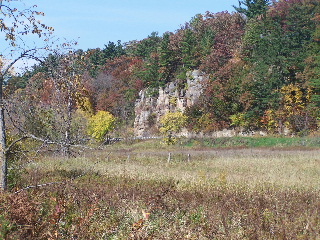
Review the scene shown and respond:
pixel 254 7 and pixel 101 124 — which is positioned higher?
pixel 254 7

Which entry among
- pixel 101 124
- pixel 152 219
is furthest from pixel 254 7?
pixel 152 219

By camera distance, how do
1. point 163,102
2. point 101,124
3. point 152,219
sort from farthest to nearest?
point 163,102 < point 101,124 < point 152,219

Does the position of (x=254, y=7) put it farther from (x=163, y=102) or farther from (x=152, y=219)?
(x=152, y=219)

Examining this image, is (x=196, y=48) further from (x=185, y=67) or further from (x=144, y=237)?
(x=144, y=237)

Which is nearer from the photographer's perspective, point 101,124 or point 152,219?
point 152,219

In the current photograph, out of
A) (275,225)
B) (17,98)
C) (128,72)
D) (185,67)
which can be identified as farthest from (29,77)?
(128,72)

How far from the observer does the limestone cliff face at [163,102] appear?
59.2m

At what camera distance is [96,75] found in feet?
265

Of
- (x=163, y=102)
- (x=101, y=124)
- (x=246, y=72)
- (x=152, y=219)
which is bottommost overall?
(x=152, y=219)

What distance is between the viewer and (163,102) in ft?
208

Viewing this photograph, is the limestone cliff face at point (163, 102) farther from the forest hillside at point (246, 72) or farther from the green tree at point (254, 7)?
the green tree at point (254, 7)

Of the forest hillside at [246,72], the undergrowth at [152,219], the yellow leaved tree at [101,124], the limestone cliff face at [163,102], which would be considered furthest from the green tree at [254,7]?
the undergrowth at [152,219]

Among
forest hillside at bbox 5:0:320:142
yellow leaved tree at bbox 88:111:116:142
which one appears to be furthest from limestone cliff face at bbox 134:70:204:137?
yellow leaved tree at bbox 88:111:116:142

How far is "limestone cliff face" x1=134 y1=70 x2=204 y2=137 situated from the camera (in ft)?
194
